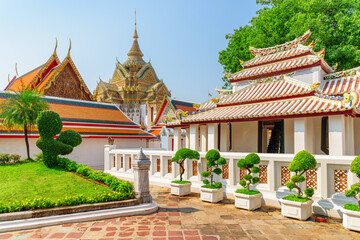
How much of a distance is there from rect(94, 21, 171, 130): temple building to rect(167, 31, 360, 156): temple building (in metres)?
24.8

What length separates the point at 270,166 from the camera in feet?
27.7

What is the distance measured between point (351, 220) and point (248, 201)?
2655mm

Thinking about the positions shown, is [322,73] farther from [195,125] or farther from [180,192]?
[180,192]

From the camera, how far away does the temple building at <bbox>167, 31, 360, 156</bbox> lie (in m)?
9.63

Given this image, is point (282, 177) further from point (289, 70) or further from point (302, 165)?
point (289, 70)

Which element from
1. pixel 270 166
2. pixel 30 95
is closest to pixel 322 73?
pixel 270 166

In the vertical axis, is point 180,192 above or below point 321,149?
below

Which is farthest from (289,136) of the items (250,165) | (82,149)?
(82,149)

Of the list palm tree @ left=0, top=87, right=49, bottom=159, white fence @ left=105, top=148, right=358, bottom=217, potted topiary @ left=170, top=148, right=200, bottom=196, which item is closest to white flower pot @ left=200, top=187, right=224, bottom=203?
white fence @ left=105, top=148, right=358, bottom=217

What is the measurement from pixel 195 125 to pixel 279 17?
14.3 metres

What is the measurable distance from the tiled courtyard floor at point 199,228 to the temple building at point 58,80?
18.3 metres

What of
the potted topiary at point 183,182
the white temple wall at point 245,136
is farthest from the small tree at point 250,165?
the white temple wall at point 245,136

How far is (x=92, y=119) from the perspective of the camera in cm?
2123

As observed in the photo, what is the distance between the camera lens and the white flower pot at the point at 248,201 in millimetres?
7828
